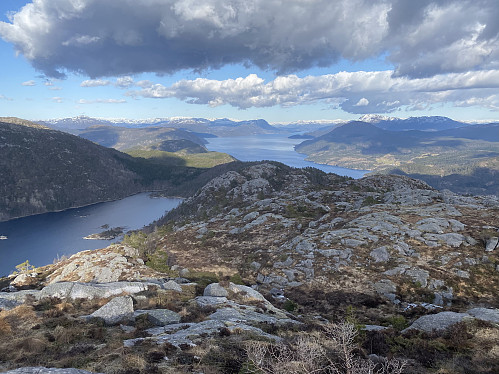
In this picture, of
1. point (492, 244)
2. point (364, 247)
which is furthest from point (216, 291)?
point (492, 244)

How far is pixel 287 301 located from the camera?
113 ft

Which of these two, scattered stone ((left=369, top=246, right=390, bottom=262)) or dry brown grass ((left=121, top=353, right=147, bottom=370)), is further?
scattered stone ((left=369, top=246, right=390, bottom=262))

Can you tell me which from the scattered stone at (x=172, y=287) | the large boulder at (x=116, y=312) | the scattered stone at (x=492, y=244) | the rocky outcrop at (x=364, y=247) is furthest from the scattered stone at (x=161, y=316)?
the scattered stone at (x=492, y=244)

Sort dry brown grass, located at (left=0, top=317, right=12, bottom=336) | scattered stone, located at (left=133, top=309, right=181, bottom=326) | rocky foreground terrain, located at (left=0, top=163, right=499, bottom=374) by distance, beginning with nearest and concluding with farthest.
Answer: rocky foreground terrain, located at (left=0, top=163, right=499, bottom=374)
dry brown grass, located at (left=0, top=317, right=12, bottom=336)
scattered stone, located at (left=133, top=309, right=181, bottom=326)

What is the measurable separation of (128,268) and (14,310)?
29.7 meters

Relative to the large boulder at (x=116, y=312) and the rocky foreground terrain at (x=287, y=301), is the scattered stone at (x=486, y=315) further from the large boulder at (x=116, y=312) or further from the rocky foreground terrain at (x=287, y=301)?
the large boulder at (x=116, y=312)

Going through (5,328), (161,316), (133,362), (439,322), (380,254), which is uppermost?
(133,362)

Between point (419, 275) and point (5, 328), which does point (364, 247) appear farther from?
point (5, 328)

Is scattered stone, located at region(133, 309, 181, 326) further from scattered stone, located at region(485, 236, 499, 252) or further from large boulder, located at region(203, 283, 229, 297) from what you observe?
scattered stone, located at region(485, 236, 499, 252)

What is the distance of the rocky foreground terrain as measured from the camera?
52.1 ft

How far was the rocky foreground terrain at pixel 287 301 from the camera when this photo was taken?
1589 centimetres

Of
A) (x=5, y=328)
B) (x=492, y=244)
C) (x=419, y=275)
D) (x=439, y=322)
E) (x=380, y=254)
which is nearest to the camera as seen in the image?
(x=5, y=328)

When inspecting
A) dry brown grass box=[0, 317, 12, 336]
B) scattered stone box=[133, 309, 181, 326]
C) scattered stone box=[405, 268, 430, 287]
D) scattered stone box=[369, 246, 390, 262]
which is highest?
dry brown grass box=[0, 317, 12, 336]

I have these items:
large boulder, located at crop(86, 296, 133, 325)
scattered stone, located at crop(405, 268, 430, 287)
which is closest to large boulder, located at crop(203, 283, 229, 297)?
large boulder, located at crop(86, 296, 133, 325)
